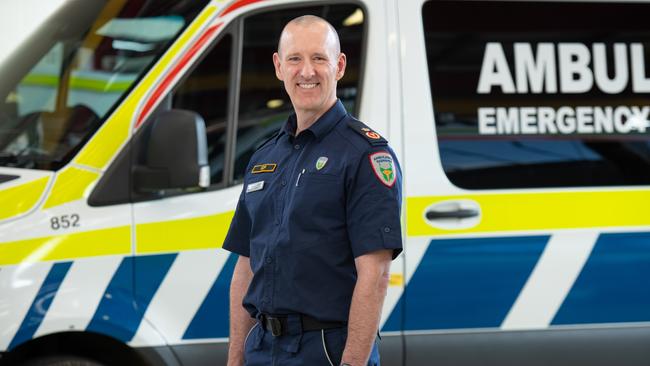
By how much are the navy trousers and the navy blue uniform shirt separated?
0.04 metres

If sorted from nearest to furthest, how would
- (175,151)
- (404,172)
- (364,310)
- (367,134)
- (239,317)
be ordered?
(364,310)
(367,134)
(239,317)
(175,151)
(404,172)

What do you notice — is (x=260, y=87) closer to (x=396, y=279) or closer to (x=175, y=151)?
(x=175, y=151)

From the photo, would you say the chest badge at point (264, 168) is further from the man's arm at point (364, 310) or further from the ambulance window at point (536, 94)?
the ambulance window at point (536, 94)

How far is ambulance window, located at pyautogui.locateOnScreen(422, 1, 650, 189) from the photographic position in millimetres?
3334

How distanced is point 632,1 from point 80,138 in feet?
6.32

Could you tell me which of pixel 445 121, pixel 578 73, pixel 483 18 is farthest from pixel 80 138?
pixel 578 73

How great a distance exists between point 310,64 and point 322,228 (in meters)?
0.33

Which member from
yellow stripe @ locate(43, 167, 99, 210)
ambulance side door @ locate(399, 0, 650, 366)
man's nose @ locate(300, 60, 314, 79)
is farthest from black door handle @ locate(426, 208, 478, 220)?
man's nose @ locate(300, 60, 314, 79)

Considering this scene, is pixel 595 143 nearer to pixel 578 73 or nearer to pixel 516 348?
pixel 578 73

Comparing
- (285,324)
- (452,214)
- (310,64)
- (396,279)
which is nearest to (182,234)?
(396,279)

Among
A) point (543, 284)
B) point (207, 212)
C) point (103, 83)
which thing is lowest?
point (543, 284)

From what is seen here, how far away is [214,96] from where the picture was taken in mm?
3207

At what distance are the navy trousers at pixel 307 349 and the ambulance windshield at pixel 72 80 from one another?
136cm

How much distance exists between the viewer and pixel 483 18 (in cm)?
337
